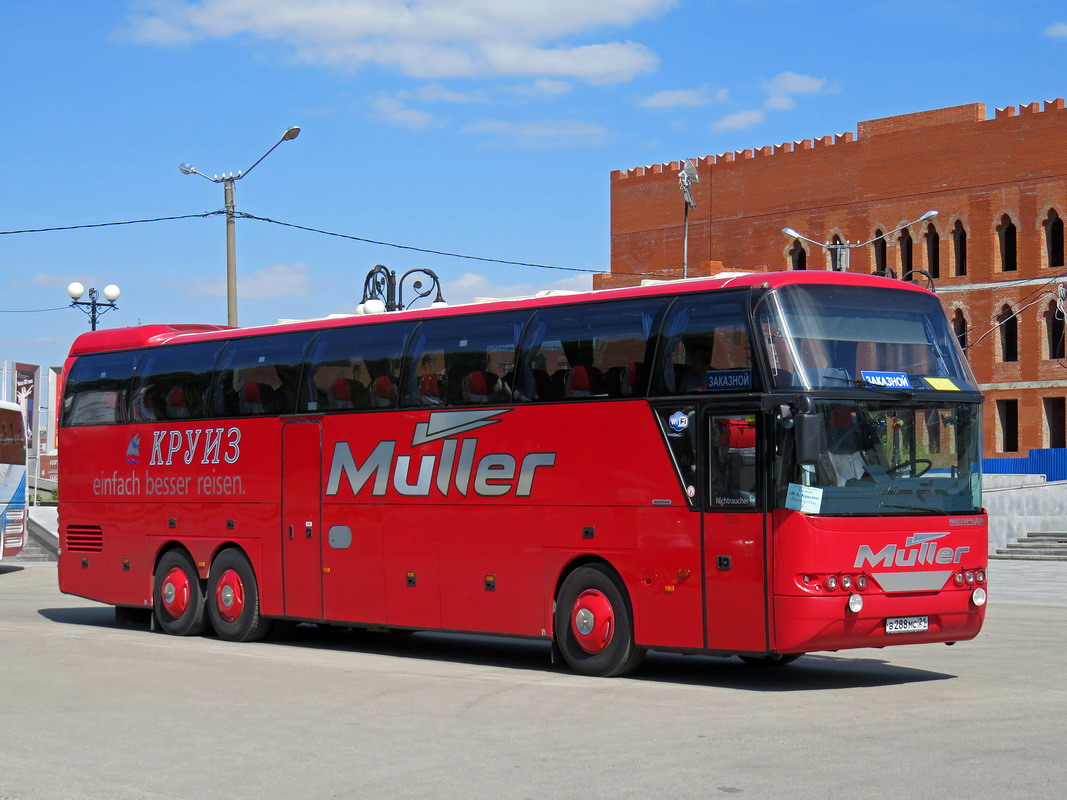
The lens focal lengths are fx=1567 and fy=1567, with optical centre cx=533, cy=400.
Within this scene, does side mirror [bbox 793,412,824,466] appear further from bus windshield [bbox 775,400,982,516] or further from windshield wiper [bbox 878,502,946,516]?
windshield wiper [bbox 878,502,946,516]

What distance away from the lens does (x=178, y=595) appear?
61.6ft

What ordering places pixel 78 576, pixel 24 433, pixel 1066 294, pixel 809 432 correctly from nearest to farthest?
pixel 809 432, pixel 78 576, pixel 24 433, pixel 1066 294

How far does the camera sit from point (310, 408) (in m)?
16.9

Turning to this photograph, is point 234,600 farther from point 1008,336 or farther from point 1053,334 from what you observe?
point 1008,336

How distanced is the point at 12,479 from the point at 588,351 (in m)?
20.5

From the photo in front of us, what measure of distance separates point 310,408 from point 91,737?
7.12 meters

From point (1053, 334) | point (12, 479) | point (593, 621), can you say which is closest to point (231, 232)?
point (12, 479)

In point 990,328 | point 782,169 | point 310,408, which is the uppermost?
point 782,169

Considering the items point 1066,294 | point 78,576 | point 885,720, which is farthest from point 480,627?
point 1066,294

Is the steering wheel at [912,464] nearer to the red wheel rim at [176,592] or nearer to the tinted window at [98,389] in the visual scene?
the red wheel rim at [176,592]

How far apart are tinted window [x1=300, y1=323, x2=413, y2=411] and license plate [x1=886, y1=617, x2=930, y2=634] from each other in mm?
5743

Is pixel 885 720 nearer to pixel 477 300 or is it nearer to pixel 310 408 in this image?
pixel 477 300

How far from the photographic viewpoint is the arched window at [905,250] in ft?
226

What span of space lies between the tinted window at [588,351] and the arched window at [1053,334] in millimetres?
53386
